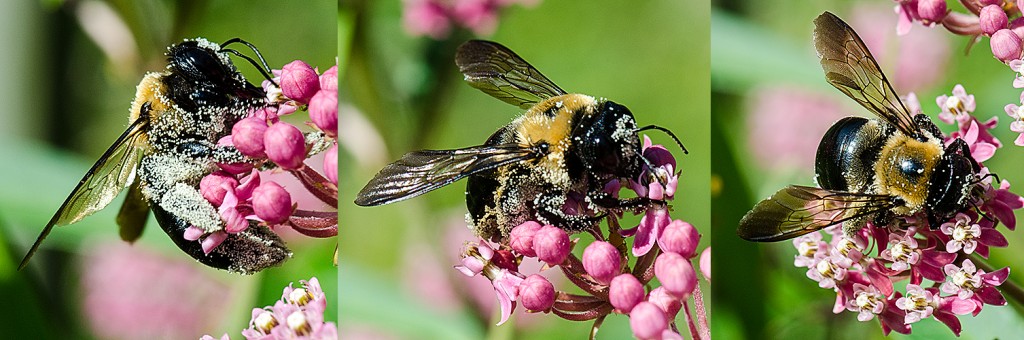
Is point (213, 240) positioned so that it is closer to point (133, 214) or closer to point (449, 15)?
point (133, 214)

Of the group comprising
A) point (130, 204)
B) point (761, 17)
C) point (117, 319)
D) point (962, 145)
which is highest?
point (761, 17)

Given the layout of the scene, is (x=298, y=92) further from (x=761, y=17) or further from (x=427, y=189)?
(x=761, y=17)

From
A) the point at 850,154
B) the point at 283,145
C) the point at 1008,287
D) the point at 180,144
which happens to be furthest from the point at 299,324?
the point at 1008,287

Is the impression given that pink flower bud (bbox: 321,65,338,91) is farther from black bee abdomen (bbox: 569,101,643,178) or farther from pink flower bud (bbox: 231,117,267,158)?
black bee abdomen (bbox: 569,101,643,178)

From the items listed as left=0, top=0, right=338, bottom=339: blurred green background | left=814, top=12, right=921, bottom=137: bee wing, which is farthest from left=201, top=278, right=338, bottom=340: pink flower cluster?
left=814, top=12, right=921, bottom=137: bee wing

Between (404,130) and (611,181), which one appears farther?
(404,130)

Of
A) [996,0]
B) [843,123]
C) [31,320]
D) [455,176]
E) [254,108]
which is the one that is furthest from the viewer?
[31,320]

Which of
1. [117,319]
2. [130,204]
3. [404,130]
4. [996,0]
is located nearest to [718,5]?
[996,0]

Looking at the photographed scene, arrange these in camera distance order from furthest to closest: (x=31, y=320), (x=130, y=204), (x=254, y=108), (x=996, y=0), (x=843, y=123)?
(x=31, y=320), (x=130, y=204), (x=254, y=108), (x=843, y=123), (x=996, y=0)
